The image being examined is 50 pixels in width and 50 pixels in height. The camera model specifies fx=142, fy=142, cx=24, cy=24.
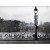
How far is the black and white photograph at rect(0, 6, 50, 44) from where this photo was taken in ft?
16.9

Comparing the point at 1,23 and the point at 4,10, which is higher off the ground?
the point at 4,10

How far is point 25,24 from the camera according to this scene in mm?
5168

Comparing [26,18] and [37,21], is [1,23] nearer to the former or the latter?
[26,18]

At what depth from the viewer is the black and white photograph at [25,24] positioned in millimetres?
5141

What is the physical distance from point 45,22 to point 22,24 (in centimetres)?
84

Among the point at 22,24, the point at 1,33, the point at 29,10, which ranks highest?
the point at 29,10

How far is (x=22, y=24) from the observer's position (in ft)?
17.0
